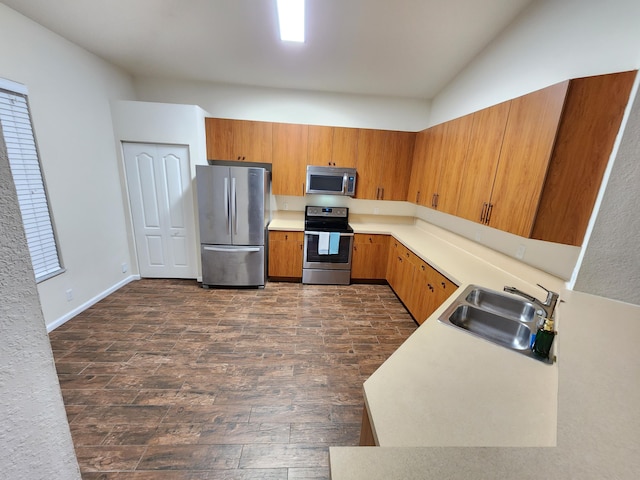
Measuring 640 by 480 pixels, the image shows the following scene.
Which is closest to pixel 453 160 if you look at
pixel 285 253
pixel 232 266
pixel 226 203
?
pixel 285 253

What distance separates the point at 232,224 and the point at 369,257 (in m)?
2.03

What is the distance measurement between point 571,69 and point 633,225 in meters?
1.23

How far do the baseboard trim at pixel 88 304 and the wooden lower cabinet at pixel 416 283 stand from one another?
3.73m

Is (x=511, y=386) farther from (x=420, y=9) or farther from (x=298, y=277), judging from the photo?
(x=298, y=277)

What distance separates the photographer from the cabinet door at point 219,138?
3.38 m

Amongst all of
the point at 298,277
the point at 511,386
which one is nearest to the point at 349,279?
the point at 298,277

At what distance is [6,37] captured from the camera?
77.9 inches

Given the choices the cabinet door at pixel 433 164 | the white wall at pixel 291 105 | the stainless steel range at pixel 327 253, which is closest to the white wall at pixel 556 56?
the cabinet door at pixel 433 164

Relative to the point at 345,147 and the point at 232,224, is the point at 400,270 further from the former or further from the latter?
the point at 232,224

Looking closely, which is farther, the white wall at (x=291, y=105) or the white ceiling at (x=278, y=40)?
the white wall at (x=291, y=105)

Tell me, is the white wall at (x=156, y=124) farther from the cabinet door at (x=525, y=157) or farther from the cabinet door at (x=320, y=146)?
the cabinet door at (x=525, y=157)

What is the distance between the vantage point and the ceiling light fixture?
1.98m

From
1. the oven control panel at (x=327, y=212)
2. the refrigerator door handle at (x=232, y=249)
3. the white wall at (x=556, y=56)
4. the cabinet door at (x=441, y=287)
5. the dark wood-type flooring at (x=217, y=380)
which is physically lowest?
the dark wood-type flooring at (x=217, y=380)

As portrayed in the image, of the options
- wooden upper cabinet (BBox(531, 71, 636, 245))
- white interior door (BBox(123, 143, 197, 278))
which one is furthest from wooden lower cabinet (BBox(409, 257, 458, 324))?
white interior door (BBox(123, 143, 197, 278))
